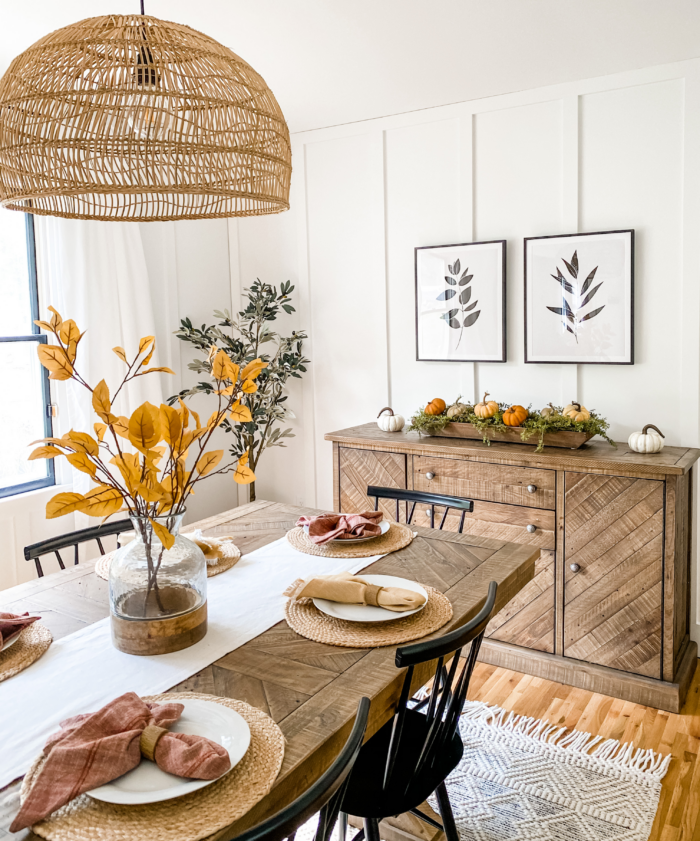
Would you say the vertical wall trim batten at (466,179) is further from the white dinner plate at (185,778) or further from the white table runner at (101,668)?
the white dinner plate at (185,778)

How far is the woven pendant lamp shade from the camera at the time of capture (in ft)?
4.03

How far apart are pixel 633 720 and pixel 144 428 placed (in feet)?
7.67

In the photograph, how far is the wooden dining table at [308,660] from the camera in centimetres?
119

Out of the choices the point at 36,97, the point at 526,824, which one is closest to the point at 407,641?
the point at 526,824

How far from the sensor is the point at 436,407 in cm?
346

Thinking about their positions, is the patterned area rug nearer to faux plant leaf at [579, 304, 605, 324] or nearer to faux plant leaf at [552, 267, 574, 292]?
faux plant leaf at [579, 304, 605, 324]

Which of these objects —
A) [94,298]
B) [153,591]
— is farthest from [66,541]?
[94,298]

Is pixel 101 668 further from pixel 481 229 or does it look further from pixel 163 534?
pixel 481 229

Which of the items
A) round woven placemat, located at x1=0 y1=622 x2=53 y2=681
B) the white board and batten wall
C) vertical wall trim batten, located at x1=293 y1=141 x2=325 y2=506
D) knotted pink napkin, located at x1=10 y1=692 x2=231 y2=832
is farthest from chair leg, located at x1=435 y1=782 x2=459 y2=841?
vertical wall trim batten, located at x1=293 y1=141 x2=325 y2=506

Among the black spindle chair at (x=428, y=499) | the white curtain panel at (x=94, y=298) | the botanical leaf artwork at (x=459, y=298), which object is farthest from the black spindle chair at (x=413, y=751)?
the white curtain panel at (x=94, y=298)

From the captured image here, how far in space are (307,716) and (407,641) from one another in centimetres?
35

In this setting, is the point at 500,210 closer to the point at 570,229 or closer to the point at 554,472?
the point at 570,229

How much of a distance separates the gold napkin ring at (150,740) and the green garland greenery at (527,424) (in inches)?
86.6

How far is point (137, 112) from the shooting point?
122cm
